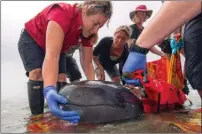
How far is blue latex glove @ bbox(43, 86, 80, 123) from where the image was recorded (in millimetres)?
Answer: 2414

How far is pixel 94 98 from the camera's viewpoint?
2.70 metres

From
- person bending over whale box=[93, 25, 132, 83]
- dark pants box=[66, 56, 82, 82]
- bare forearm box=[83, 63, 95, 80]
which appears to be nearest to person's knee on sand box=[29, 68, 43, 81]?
bare forearm box=[83, 63, 95, 80]

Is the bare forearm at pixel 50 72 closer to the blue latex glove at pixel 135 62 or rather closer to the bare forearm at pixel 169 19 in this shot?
the blue latex glove at pixel 135 62

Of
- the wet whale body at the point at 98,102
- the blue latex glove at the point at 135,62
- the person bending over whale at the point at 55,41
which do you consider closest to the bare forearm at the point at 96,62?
the person bending over whale at the point at 55,41

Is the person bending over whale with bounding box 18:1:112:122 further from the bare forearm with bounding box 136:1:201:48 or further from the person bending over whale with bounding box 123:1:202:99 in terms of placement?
the bare forearm with bounding box 136:1:201:48

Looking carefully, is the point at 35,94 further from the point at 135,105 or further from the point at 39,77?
the point at 135,105

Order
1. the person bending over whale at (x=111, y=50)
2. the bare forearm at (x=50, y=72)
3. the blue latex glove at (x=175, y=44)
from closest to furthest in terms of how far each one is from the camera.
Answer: the bare forearm at (x=50, y=72) < the blue latex glove at (x=175, y=44) < the person bending over whale at (x=111, y=50)

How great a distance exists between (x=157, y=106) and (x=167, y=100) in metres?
0.14

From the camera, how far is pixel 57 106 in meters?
2.45

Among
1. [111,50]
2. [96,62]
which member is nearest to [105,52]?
[111,50]

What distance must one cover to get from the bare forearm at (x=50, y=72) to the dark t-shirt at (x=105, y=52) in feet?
9.16

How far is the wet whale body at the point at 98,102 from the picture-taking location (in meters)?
2.65

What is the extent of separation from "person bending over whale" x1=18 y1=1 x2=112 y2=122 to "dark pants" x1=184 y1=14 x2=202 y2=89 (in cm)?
91

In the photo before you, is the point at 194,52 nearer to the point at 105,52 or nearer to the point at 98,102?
the point at 98,102
